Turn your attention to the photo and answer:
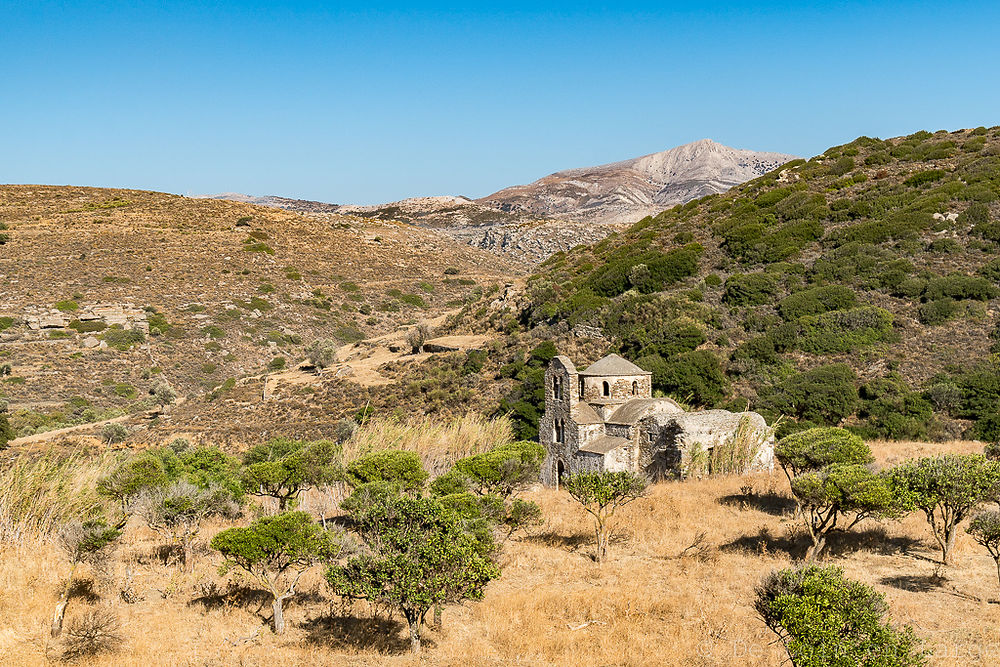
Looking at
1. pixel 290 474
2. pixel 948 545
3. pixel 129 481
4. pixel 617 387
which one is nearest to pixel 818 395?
pixel 617 387

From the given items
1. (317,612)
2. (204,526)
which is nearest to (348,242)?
(204,526)

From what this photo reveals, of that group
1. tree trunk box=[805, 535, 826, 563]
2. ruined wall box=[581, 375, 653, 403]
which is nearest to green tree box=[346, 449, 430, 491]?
ruined wall box=[581, 375, 653, 403]

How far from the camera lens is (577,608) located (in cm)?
1408

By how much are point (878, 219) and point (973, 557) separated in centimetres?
4126

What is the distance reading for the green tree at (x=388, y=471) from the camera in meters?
21.0

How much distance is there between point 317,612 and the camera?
14.2 m

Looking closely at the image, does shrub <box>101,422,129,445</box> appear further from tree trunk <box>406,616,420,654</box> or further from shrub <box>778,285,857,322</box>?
shrub <box>778,285,857,322</box>

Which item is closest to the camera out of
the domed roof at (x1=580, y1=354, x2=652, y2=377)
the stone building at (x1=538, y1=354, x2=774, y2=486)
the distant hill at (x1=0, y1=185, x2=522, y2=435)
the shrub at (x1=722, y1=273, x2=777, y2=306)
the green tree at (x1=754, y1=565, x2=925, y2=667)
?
the green tree at (x1=754, y1=565, x2=925, y2=667)

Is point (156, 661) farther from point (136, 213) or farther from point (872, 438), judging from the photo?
point (136, 213)

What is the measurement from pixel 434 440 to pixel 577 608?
16669 millimetres

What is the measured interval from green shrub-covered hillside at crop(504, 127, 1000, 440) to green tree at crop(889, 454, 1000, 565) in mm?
15541

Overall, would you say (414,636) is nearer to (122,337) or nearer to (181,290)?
(122,337)

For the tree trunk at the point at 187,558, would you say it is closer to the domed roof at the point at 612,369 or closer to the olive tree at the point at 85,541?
the olive tree at the point at 85,541

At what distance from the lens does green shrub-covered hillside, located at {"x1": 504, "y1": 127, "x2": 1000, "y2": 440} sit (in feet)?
107
